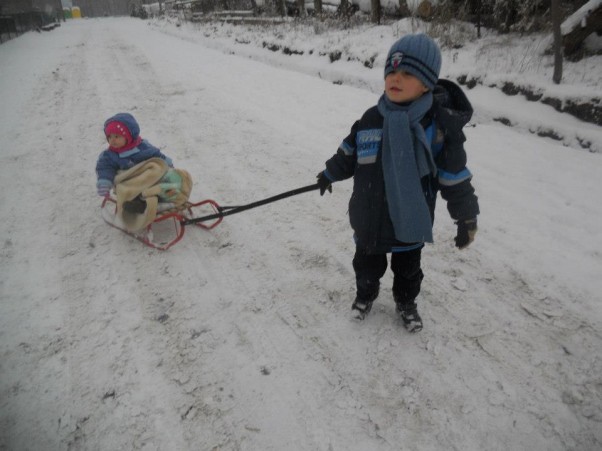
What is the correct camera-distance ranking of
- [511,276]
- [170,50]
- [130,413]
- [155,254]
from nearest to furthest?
[130,413]
[511,276]
[155,254]
[170,50]

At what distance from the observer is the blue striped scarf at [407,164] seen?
65.0 inches

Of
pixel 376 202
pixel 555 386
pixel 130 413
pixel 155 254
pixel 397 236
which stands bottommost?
pixel 555 386

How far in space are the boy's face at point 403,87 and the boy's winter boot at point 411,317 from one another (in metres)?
1.26

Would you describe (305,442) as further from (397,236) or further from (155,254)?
(155,254)

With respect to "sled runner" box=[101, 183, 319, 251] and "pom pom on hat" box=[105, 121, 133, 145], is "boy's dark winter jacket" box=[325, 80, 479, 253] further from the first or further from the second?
"pom pom on hat" box=[105, 121, 133, 145]

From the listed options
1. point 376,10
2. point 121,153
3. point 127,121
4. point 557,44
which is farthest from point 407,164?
point 376,10

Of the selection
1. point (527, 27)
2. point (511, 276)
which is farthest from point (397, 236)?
point (527, 27)

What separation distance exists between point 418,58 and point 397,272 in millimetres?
1232

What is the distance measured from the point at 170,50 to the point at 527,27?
10.8 meters

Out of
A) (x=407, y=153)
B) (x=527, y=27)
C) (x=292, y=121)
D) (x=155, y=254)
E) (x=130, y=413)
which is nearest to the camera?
(x=407, y=153)

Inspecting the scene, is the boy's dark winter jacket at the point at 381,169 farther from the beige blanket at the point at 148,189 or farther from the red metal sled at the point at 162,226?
the beige blanket at the point at 148,189

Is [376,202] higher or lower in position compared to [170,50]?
lower

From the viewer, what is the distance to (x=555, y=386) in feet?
6.23

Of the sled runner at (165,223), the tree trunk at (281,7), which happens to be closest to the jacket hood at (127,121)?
the sled runner at (165,223)
